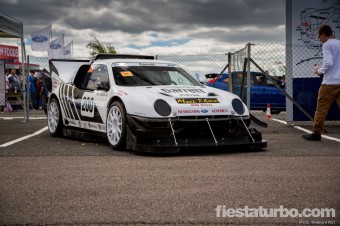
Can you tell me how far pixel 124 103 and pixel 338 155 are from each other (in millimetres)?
3066

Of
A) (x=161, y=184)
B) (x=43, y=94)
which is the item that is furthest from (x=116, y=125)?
(x=43, y=94)

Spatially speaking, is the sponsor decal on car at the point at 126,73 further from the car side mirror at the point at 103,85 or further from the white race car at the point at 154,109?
the car side mirror at the point at 103,85

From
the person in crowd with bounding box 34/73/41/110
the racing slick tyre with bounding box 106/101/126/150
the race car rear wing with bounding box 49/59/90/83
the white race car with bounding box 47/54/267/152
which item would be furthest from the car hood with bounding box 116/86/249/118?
the person in crowd with bounding box 34/73/41/110

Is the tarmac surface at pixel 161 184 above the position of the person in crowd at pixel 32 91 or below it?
below

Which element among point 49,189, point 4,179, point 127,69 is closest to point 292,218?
point 49,189

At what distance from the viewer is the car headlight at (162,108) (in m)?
8.15

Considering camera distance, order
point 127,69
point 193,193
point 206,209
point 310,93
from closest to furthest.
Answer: point 206,209 < point 193,193 < point 127,69 < point 310,93

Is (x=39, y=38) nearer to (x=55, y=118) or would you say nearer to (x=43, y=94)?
(x=43, y=94)

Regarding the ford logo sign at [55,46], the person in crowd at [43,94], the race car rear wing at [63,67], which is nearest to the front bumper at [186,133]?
the race car rear wing at [63,67]

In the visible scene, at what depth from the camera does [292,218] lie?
4234 mm

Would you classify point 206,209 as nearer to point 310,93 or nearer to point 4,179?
point 4,179

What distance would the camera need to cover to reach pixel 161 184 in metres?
5.71

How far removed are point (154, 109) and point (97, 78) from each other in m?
2.11

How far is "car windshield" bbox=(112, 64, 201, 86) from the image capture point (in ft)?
30.5
